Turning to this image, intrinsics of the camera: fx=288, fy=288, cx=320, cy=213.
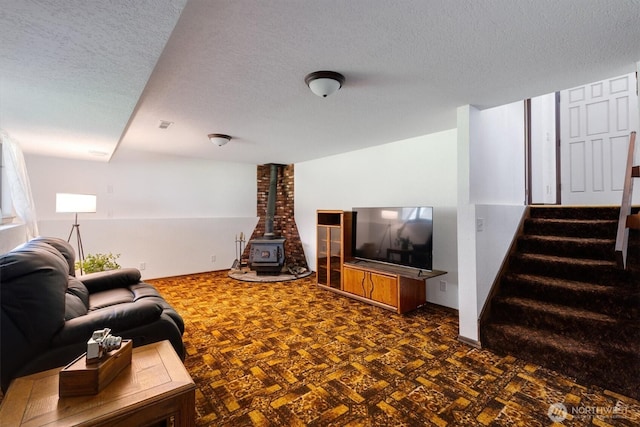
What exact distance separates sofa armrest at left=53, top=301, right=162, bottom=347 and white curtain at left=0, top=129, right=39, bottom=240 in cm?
252

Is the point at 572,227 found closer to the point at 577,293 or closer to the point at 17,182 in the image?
the point at 577,293

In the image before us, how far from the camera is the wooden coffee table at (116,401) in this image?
3.40 feet

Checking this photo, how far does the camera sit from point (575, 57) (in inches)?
71.4

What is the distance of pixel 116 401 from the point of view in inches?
43.7

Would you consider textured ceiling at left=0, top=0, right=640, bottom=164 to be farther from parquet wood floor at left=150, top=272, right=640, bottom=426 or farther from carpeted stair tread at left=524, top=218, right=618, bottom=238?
parquet wood floor at left=150, top=272, right=640, bottom=426

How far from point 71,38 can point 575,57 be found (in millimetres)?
2828

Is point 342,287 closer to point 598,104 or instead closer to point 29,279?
point 29,279

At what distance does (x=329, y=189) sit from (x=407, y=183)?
1.63m

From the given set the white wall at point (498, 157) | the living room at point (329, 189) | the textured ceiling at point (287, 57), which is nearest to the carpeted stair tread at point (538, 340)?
the living room at point (329, 189)

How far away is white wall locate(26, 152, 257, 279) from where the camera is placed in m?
4.30

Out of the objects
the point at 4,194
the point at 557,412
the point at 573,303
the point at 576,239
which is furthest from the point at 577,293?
the point at 4,194

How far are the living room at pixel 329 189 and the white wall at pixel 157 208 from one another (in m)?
0.02

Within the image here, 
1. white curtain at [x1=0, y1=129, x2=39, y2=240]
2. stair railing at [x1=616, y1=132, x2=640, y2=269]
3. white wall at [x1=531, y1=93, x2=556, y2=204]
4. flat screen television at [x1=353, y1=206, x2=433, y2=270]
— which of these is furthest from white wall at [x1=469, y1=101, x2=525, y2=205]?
white curtain at [x1=0, y1=129, x2=39, y2=240]

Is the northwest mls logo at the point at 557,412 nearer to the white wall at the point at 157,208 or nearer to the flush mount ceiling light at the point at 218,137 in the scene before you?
the flush mount ceiling light at the point at 218,137
